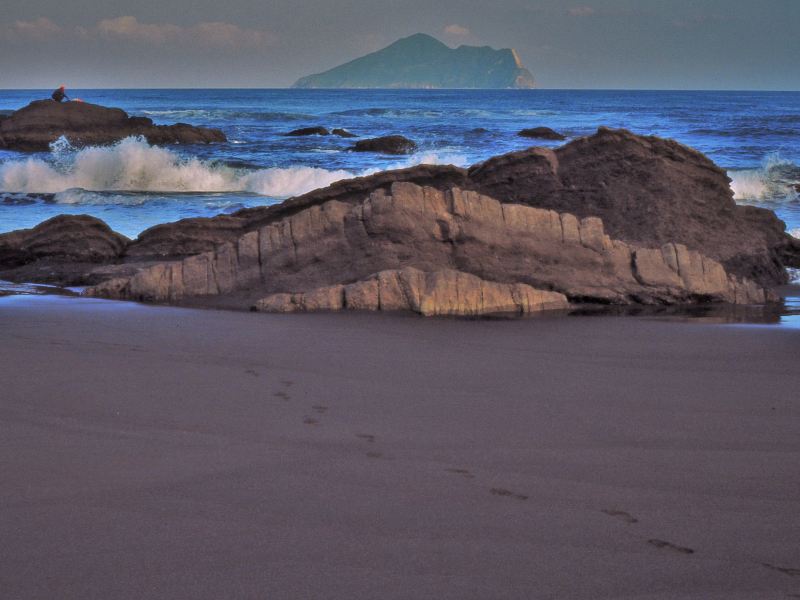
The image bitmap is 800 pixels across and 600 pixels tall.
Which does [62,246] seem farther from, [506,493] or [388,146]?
[388,146]

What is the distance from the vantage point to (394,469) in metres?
2.99

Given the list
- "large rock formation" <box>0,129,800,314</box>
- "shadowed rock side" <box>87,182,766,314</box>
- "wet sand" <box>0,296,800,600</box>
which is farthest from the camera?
"shadowed rock side" <box>87,182,766,314</box>

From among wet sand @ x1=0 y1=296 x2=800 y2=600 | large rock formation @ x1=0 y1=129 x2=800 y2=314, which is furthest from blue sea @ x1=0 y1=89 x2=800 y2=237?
wet sand @ x1=0 y1=296 x2=800 y2=600

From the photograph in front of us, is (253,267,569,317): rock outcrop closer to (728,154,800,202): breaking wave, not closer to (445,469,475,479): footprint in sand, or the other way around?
(445,469,475,479): footprint in sand

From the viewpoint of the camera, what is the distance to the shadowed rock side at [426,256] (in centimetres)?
676

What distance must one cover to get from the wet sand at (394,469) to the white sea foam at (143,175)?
47.3 feet

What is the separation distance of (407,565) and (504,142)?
3073 centimetres

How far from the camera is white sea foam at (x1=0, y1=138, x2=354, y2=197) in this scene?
1928cm

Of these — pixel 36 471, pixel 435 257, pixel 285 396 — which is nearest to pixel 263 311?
pixel 435 257

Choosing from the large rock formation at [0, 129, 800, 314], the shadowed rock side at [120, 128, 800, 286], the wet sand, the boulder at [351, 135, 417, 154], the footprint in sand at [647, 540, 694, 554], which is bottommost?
the wet sand

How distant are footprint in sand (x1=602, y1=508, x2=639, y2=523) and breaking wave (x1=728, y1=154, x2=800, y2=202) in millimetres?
13501

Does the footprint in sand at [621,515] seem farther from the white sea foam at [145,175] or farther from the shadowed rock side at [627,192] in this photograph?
the white sea foam at [145,175]

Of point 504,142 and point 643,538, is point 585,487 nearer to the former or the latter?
point 643,538

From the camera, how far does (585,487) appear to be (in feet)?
9.37
